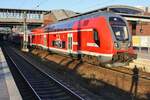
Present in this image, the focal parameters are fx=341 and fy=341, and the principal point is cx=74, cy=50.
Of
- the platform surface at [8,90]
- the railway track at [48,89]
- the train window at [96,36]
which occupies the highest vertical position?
the train window at [96,36]

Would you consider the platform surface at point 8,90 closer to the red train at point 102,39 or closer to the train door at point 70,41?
the red train at point 102,39

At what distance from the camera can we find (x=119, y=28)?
22016 millimetres

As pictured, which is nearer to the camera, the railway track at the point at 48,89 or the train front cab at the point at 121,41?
the railway track at the point at 48,89

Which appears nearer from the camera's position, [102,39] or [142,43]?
[102,39]

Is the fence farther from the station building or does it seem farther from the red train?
the red train

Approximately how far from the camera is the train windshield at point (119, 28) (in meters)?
21.7

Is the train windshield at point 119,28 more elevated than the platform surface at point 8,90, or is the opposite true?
the train windshield at point 119,28

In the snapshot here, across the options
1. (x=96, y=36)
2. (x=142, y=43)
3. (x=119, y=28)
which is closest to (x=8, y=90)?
(x=96, y=36)

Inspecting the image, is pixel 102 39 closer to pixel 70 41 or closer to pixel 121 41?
pixel 121 41

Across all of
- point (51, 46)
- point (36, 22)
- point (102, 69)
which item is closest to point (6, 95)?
point (102, 69)

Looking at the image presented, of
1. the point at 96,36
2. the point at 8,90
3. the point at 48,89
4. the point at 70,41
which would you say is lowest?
the point at 48,89

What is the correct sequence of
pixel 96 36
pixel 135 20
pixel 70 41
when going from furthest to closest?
pixel 135 20, pixel 70 41, pixel 96 36

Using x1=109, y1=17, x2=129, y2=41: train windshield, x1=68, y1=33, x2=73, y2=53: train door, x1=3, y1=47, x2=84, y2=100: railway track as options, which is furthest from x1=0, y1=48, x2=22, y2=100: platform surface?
x1=68, y1=33, x2=73, y2=53: train door

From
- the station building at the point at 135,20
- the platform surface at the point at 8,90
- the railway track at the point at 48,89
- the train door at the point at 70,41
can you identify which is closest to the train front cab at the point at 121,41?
the railway track at the point at 48,89
